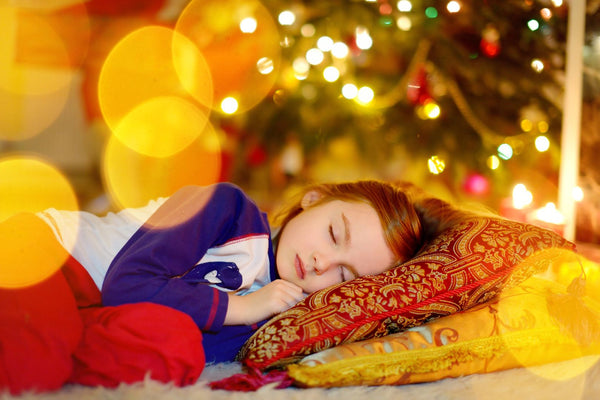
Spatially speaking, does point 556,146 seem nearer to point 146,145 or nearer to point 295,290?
point 295,290

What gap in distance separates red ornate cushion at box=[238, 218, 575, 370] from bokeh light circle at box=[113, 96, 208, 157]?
1947mm

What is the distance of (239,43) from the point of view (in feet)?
8.25

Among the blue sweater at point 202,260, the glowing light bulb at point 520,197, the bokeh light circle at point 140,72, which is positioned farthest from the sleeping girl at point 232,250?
the bokeh light circle at point 140,72

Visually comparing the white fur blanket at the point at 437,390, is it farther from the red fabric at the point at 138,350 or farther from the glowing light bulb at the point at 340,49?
the glowing light bulb at the point at 340,49

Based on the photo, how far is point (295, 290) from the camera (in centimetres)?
111

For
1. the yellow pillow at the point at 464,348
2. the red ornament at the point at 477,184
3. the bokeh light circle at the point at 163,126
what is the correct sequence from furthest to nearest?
the bokeh light circle at the point at 163,126 → the red ornament at the point at 477,184 → the yellow pillow at the point at 464,348

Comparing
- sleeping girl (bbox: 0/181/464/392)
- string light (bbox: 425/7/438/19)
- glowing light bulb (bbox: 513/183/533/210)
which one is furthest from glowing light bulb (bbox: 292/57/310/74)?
sleeping girl (bbox: 0/181/464/392)

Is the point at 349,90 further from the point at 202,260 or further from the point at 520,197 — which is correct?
the point at 202,260

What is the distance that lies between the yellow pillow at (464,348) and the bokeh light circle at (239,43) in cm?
148

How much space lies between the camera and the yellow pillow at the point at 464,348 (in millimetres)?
908

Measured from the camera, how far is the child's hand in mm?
1047

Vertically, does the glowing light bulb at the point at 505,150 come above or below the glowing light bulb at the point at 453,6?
below

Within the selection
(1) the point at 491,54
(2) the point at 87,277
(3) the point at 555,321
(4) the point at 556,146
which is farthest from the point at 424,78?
(2) the point at 87,277

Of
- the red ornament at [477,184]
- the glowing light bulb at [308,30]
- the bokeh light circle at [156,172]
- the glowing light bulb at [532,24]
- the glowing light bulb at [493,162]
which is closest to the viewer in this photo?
the glowing light bulb at [532,24]
